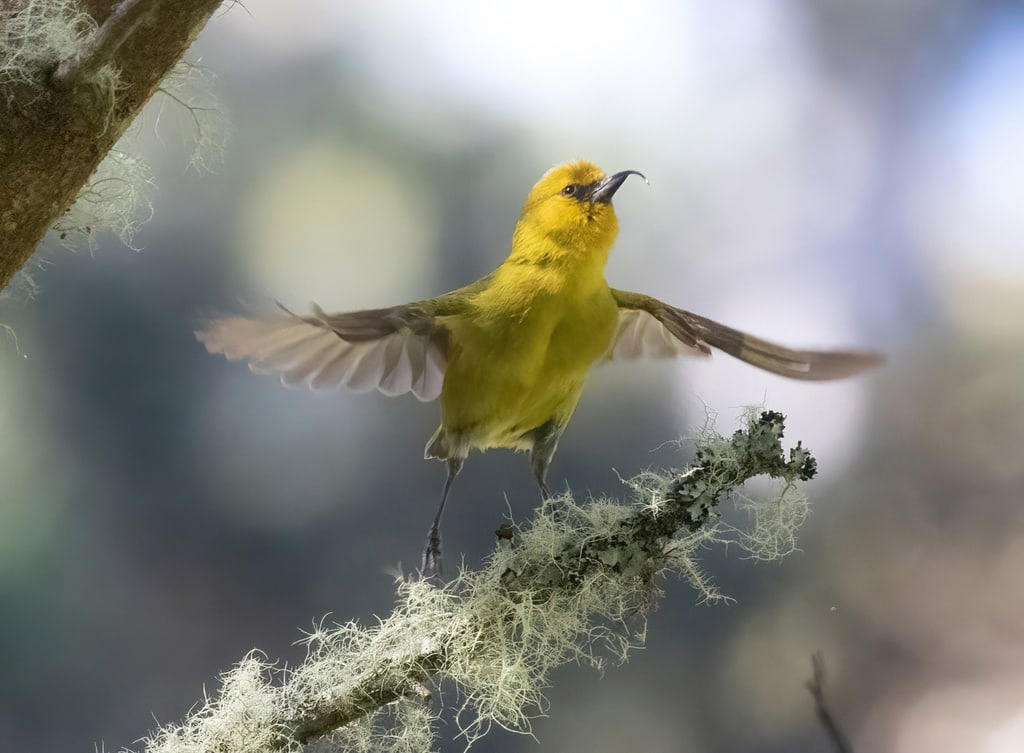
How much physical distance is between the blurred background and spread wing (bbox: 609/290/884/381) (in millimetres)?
98

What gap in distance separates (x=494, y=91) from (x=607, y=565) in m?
0.88

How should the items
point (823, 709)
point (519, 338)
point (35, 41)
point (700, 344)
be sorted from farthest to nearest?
point (823, 709)
point (700, 344)
point (519, 338)
point (35, 41)

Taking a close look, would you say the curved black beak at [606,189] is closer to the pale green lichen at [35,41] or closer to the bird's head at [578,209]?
the bird's head at [578,209]

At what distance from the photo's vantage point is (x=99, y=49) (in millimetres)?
803

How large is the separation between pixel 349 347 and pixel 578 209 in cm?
34

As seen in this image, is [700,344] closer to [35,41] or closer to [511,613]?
[511,613]

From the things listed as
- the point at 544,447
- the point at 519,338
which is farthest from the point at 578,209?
the point at 544,447

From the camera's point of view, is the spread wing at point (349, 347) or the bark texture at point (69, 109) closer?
the bark texture at point (69, 109)

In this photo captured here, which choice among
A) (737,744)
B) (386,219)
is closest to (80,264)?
(386,219)

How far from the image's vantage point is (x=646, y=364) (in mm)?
1345

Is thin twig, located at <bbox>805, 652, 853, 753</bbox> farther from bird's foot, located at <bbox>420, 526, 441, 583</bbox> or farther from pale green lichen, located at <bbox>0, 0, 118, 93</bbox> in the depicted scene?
pale green lichen, located at <bbox>0, 0, 118, 93</bbox>

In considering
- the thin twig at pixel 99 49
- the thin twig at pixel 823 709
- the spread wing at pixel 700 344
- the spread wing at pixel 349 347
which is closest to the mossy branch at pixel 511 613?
the spread wing at pixel 700 344

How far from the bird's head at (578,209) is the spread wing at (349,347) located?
0.57 ft

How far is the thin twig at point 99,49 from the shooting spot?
0.80 m
